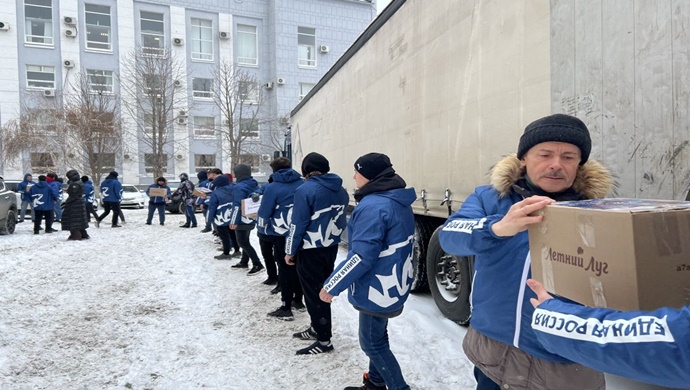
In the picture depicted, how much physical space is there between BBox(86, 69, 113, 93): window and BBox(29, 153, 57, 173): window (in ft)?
16.2

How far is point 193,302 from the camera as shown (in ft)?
19.1

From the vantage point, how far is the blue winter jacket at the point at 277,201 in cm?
545

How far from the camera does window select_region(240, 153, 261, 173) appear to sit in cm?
2959

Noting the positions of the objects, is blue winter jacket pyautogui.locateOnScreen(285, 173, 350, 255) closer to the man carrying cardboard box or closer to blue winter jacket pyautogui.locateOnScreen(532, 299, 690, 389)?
the man carrying cardboard box

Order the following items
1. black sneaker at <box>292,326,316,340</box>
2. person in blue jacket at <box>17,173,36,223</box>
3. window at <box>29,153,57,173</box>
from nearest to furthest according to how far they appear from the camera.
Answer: black sneaker at <box>292,326,316,340</box> → person in blue jacket at <box>17,173,36,223</box> → window at <box>29,153,57,173</box>

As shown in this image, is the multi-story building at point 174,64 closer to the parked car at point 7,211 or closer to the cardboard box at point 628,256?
the parked car at point 7,211

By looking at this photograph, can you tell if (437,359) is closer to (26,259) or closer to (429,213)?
(429,213)

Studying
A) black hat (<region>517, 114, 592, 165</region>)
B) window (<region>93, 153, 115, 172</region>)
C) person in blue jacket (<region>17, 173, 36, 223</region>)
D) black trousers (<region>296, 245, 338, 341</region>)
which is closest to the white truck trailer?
black hat (<region>517, 114, 592, 165</region>)

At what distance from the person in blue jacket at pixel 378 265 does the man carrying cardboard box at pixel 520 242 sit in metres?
0.92

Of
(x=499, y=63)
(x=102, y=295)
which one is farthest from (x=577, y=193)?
(x=102, y=295)

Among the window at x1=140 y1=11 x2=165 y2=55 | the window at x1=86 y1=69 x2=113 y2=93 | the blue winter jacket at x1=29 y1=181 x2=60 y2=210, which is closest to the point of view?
the blue winter jacket at x1=29 y1=181 x2=60 y2=210

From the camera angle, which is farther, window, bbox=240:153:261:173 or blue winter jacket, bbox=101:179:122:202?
window, bbox=240:153:261:173

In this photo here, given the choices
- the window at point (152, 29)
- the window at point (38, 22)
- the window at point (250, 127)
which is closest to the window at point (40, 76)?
the window at point (38, 22)

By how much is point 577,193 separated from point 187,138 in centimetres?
3098
